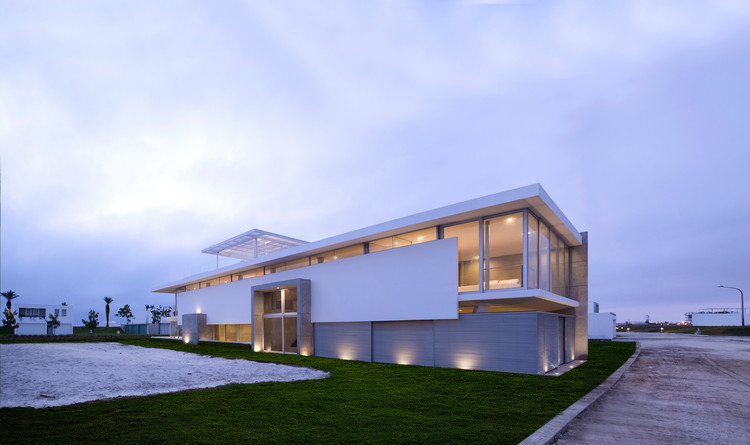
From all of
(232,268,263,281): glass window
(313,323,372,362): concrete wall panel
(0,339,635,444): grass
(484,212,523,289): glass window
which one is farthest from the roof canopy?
(0,339,635,444): grass

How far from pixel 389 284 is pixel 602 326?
2871 centimetres

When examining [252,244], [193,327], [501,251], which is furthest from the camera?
[193,327]

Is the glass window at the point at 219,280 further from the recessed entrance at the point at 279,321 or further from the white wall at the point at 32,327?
the white wall at the point at 32,327

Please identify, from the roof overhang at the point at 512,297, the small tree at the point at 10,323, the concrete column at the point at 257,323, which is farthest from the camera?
the small tree at the point at 10,323

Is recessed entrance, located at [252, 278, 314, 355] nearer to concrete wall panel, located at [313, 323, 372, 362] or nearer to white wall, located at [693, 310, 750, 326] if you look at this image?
concrete wall panel, located at [313, 323, 372, 362]

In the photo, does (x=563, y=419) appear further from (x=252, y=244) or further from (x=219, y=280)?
(x=219, y=280)

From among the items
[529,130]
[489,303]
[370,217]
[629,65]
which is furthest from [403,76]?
[370,217]

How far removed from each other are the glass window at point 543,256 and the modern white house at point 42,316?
68.4 m

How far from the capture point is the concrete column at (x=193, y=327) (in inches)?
1169

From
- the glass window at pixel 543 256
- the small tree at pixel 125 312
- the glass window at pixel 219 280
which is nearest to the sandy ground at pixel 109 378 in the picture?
the glass window at pixel 543 256

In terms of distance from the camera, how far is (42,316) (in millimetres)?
63031

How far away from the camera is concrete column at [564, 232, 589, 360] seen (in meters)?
18.2

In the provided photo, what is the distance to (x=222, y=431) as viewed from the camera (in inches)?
228

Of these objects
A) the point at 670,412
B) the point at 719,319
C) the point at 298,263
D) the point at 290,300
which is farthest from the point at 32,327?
the point at 719,319
